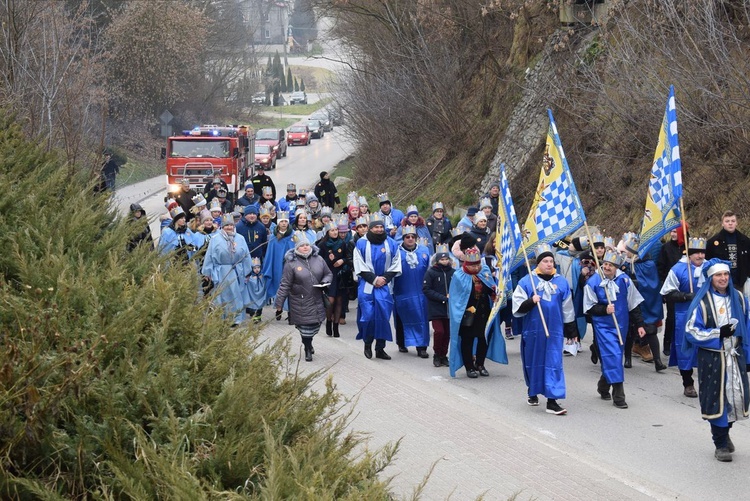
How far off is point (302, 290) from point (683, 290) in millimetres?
4422

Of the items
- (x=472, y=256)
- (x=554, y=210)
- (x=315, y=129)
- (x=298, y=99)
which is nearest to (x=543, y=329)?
(x=554, y=210)

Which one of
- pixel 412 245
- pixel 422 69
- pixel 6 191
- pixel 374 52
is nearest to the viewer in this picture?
pixel 6 191

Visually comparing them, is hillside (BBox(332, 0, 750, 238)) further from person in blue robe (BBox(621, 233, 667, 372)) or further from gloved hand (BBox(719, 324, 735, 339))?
gloved hand (BBox(719, 324, 735, 339))

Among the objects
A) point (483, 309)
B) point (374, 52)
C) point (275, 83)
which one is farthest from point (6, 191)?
point (275, 83)

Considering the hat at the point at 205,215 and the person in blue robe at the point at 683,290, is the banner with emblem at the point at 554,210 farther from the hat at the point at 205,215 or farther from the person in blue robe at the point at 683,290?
the hat at the point at 205,215

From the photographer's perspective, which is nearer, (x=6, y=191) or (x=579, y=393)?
(x=6, y=191)

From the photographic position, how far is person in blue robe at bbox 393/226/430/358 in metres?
14.2

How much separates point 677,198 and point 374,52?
24.2 meters

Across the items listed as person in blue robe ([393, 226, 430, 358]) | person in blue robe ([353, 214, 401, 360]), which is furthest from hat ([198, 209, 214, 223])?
person in blue robe ([393, 226, 430, 358])

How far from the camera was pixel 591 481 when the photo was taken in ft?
29.5

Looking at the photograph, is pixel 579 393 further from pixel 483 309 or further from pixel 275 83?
pixel 275 83

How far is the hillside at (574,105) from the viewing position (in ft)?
59.6

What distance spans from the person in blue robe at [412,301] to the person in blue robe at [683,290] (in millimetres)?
3091

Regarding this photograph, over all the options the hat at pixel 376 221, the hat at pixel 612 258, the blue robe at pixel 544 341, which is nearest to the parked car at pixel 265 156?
the hat at pixel 376 221
